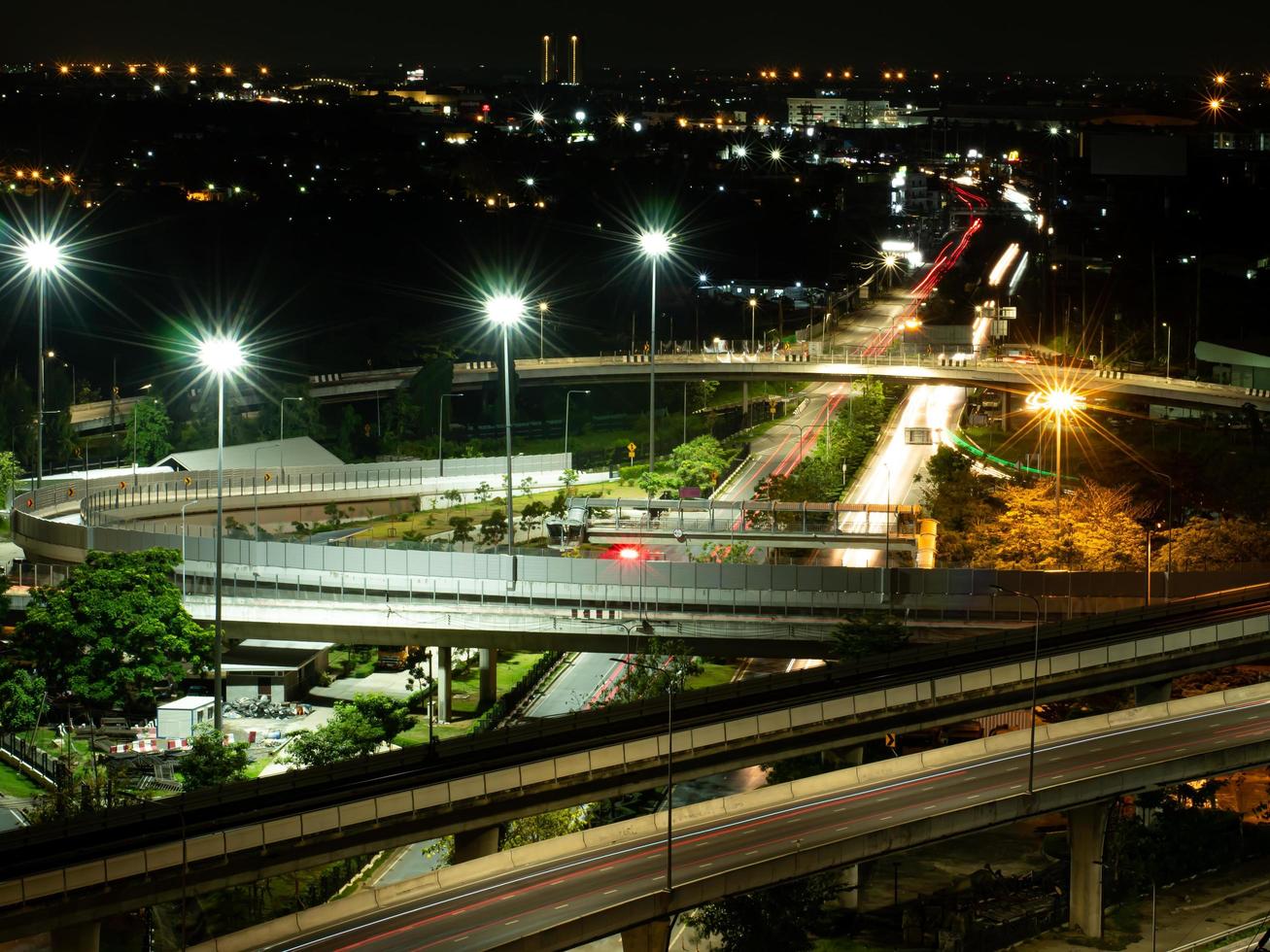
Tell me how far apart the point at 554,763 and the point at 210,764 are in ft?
20.0

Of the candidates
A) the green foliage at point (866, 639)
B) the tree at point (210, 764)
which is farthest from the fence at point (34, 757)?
the green foliage at point (866, 639)

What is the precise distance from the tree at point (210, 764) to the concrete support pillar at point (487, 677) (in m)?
7.44

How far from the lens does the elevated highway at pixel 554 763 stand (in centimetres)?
2023

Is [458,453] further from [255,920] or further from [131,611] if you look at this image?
[255,920]

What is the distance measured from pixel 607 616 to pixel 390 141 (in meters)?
118

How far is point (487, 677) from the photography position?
113 ft

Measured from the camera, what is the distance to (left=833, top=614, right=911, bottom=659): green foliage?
31703 mm

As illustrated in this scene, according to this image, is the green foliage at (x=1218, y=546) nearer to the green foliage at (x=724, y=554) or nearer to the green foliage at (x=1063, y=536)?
the green foliage at (x=1063, y=536)

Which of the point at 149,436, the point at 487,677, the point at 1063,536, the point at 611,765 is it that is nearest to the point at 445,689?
the point at 487,677

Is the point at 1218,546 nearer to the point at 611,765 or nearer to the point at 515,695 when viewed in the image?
the point at 515,695

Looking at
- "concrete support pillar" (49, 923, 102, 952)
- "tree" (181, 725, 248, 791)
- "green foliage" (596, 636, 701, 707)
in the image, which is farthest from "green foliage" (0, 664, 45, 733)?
"concrete support pillar" (49, 923, 102, 952)

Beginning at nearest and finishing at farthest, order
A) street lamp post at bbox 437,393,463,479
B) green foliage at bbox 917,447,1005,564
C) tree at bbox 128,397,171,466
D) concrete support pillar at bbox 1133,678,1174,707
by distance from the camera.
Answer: concrete support pillar at bbox 1133,678,1174,707 → green foliage at bbox 917,447,1005,564 → street lamp post at bbox 437,393,463,479 → tree at bbox 128,397,171,466

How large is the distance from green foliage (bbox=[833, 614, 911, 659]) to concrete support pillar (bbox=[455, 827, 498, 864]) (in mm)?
9995

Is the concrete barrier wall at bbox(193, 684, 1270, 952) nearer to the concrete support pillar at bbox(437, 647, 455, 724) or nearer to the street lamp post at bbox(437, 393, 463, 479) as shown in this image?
the concrete support pillar at bbox(437, 647, 455, 724)
